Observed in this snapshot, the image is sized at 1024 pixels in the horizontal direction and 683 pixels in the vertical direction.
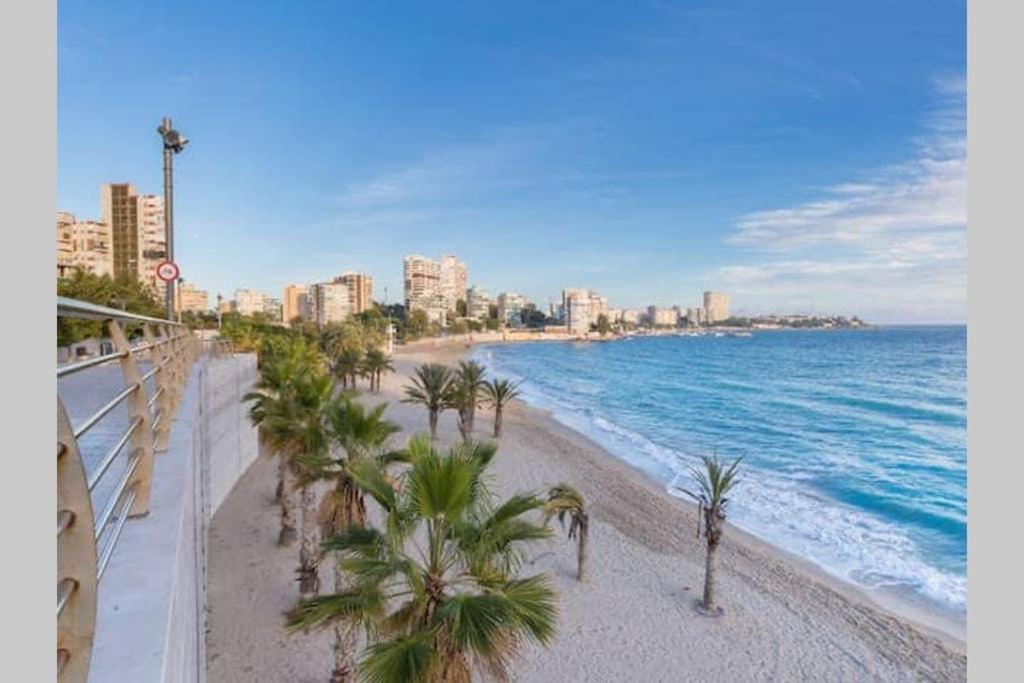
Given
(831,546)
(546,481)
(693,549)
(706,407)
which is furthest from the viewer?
(706,407)

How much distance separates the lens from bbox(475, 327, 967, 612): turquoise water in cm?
1711

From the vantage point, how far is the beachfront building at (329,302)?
14525cm

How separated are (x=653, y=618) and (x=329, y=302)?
146 metres

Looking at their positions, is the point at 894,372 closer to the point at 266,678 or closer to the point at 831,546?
the point at 831,546

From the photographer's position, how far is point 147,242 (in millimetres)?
65750

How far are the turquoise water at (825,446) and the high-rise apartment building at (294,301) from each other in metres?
109

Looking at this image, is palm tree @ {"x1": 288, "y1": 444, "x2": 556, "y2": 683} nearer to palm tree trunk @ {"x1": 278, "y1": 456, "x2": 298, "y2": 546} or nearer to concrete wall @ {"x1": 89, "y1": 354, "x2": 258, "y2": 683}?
concrete wall @ {"x1": 89, "y1": 354, "x2": 258, "y2": 683}

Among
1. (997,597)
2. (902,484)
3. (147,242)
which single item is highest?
(147,242)

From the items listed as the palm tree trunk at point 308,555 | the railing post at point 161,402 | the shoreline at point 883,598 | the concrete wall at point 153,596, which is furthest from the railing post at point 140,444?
the shoreline at point 883,598

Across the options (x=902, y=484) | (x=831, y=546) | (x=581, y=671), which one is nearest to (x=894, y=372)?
(x=902, y=484)

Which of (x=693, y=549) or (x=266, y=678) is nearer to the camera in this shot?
(x=266, y=678)

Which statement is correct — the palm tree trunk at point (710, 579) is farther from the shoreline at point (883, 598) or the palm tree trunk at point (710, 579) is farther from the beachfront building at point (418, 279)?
the beachfront building at point (418, 279)

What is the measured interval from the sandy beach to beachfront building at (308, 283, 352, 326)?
134 metres

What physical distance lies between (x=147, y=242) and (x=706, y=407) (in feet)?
203
